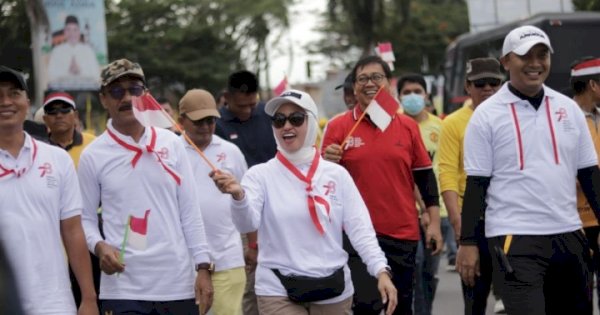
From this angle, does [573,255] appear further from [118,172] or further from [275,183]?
[118,172]

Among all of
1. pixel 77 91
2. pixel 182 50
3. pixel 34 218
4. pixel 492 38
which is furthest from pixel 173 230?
pixel 182 50

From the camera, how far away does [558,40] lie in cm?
2323

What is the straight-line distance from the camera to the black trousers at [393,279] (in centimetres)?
787

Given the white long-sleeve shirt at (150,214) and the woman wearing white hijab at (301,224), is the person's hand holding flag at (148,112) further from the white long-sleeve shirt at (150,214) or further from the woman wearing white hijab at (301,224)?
the woman wearing white hijab at (301,224)

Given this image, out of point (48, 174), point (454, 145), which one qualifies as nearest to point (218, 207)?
point (454, 145)

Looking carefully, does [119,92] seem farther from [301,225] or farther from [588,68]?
[588,68]

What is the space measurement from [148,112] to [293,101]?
0.76m

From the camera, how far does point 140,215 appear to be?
6422mm

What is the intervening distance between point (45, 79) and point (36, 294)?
2895 centimetres

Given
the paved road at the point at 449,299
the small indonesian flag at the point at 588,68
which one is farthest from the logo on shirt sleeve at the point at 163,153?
the paved road at the point at 449,299

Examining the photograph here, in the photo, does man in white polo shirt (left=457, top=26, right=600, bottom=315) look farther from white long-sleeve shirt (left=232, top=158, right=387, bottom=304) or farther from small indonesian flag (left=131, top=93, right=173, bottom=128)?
small indonesian flag (left=131, top=93, right=173, bottom=128)

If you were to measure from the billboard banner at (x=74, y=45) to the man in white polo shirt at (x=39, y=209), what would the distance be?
2764 cm

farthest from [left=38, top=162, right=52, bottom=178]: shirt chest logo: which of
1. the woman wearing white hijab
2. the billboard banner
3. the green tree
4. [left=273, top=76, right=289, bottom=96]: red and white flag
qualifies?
the billboard banner

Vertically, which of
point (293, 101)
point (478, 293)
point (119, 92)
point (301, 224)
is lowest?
point (478, 293)
